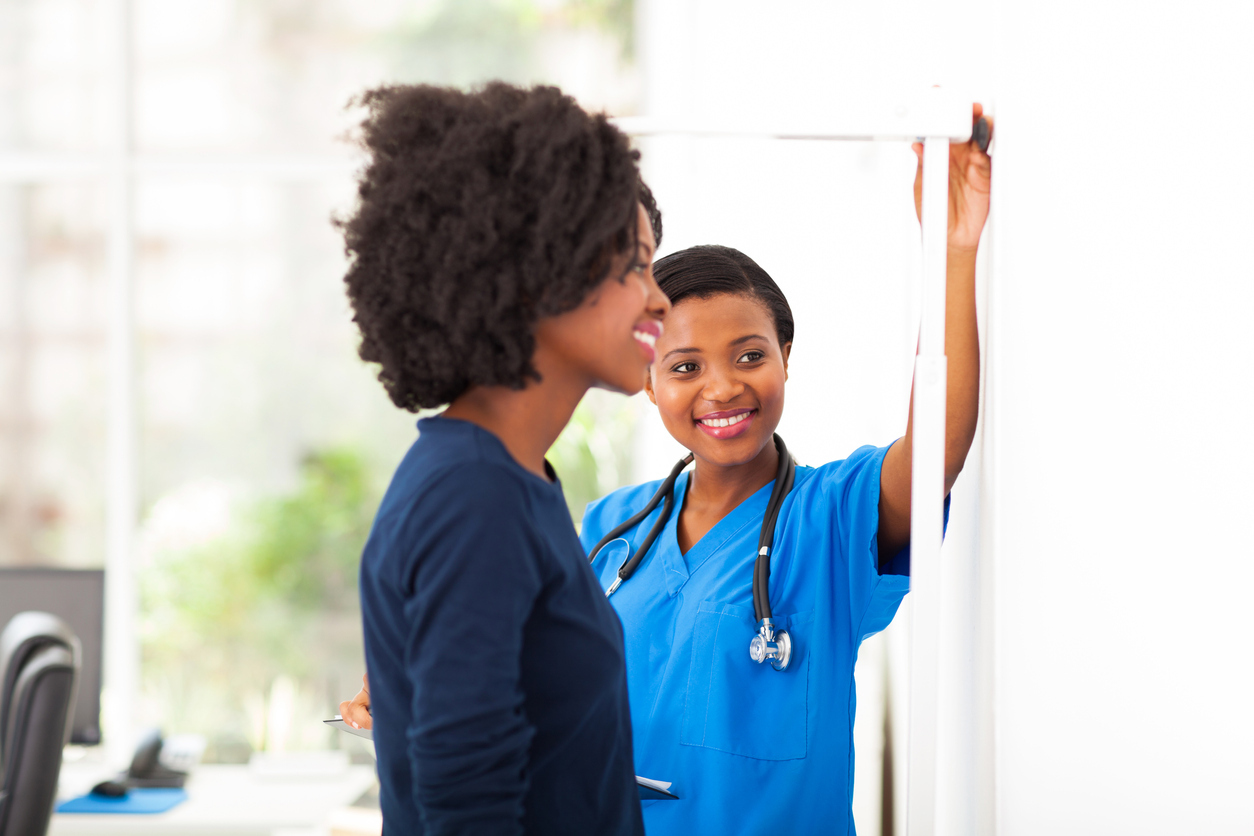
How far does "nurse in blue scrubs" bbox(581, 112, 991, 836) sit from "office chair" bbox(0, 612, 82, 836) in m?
1.18

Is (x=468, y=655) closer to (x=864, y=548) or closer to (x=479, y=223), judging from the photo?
(x=479, y=223)

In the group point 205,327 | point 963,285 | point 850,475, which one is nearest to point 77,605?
point 205,327

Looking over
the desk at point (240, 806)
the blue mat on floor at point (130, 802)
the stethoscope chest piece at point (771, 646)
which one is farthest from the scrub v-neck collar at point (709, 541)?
the blue mat on floor at point (130, 802)

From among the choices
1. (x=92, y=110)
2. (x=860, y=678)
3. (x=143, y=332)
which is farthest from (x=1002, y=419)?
(x=92, y=110)

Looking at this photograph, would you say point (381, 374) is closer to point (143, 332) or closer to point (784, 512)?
point (784, 512)

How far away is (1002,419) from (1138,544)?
145 mm

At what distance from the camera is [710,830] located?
1.00m

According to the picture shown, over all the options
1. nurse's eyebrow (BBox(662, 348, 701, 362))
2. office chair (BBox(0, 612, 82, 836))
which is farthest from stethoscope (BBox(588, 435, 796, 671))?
office chair (BBox(0, 612, 82, 836))

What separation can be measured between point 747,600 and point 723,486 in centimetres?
16

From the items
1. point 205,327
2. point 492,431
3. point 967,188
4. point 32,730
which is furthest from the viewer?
point 205,327

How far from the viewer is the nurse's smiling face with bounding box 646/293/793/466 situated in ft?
3.42

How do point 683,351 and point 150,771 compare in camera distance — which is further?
point 150,771

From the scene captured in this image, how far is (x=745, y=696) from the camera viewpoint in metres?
1.01

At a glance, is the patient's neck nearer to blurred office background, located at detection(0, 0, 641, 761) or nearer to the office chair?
the office chair
